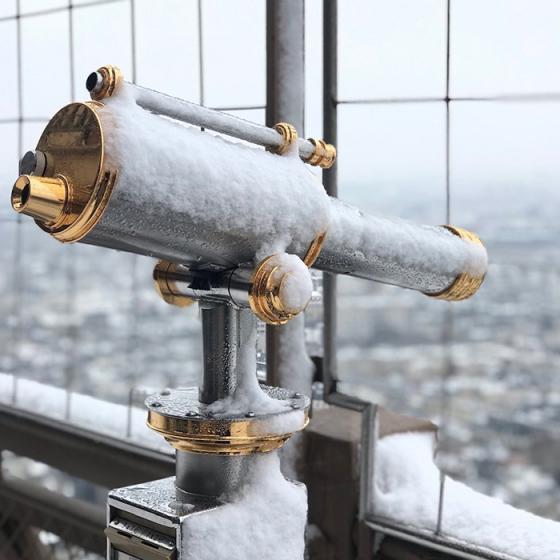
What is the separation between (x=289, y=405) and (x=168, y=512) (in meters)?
0.16

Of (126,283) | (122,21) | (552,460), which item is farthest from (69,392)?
(552,460)

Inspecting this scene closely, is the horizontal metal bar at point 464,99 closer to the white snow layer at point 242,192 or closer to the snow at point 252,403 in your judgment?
the white snow layer at point 242,192

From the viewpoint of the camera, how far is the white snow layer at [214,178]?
2.39 ft

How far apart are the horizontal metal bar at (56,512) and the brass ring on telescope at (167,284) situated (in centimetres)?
90

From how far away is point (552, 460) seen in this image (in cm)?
121

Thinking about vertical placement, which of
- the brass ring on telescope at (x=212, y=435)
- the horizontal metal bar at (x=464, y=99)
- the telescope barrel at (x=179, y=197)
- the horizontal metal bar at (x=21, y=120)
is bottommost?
the brass ring on telescope at (x=212, y=435)

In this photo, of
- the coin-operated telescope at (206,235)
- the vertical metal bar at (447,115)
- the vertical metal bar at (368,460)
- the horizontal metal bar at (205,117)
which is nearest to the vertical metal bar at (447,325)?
the vertical metal bar at (447,115)

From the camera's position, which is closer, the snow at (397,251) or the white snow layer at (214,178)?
the white snow layer at (214,178)

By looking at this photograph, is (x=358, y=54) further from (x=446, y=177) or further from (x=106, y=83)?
(x=106, y=83)

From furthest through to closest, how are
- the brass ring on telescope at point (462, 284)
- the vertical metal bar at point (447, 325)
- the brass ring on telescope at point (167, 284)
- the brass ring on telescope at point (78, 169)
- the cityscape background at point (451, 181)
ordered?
the vertical metal bar at point (447, 325) → the cityscape background at point (451, 181) → the brass ring on telescope at point (462, 284) → the brass ring on telescope at point (167, 284) → the brass ring on telescope at point (78, 169)

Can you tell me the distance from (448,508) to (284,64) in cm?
71

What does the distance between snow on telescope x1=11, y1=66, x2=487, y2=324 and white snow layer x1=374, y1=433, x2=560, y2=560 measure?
1.62ft

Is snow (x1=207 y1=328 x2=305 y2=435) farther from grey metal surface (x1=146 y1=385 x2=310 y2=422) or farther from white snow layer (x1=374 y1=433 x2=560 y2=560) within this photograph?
white snow layer (x1=374 y1=433 x2=560 y2=560)

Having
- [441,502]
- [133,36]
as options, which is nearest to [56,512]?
[441,502]
